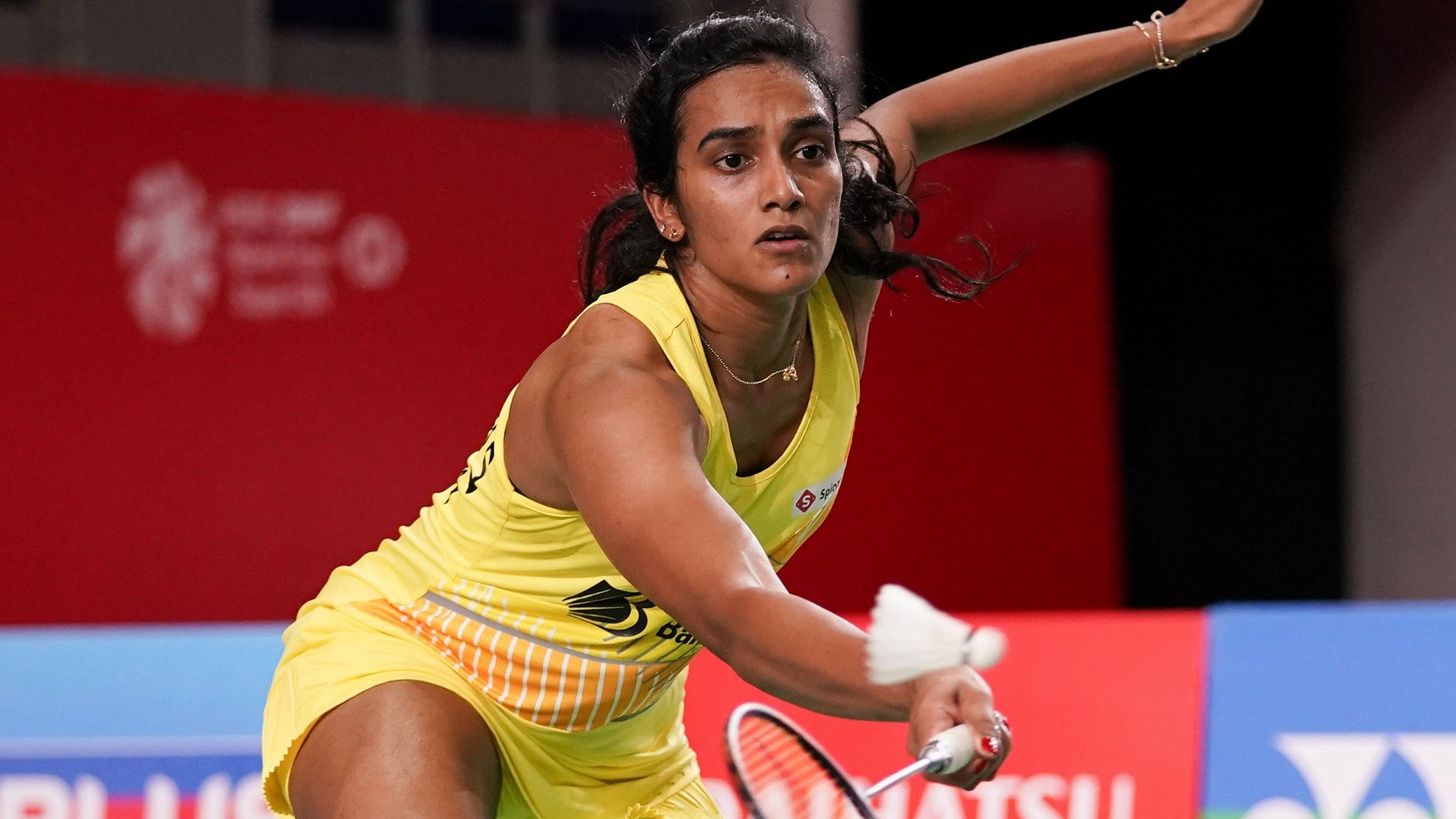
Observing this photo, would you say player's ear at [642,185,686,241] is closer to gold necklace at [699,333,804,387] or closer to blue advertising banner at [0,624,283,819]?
gold necklace at [699,333,804,387]

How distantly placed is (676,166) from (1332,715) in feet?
7.86

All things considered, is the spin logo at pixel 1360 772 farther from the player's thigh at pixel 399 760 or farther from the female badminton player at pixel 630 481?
the player's thigh at pixel 399 760

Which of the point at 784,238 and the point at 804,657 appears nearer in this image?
the point at 804,657

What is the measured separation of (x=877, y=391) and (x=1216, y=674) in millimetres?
3137

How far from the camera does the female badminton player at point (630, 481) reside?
2.16 meters

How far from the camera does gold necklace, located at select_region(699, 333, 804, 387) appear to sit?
2363 mm

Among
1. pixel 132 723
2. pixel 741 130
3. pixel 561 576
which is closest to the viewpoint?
pixel 741 130

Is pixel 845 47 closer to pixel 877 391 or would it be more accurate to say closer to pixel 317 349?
pixel 877 391

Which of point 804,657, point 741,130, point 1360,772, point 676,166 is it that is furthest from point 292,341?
point 804,657

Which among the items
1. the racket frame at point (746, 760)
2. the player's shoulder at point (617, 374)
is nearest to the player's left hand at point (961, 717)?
the racket frame at point (746, 760)

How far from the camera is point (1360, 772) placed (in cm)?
392

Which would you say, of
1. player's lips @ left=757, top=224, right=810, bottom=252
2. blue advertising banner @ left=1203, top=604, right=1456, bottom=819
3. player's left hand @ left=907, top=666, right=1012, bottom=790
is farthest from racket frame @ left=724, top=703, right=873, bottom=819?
blue advertising banner @ left=1203, top=604, right=1456, bottom=819

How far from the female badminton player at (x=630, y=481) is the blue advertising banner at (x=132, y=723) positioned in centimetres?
119

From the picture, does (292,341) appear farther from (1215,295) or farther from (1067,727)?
(1215,295)
